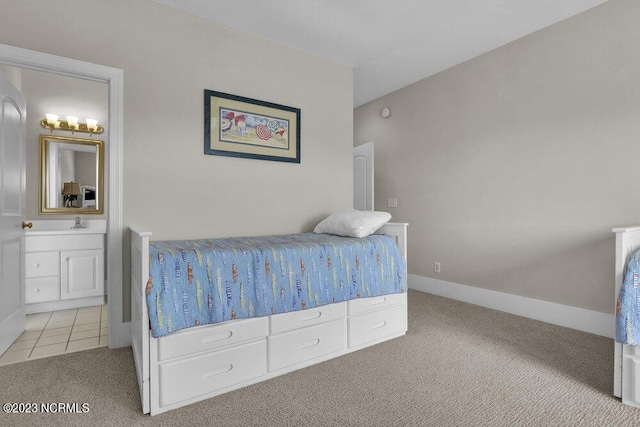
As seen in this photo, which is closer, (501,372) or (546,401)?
(546,401)

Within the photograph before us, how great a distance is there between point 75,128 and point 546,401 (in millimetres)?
4775

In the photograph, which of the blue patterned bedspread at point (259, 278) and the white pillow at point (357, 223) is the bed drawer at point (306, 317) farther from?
the white pillow at point (357, 223)

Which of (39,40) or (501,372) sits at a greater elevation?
(39,40)

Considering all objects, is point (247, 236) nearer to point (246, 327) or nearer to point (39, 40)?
point (246, 327)

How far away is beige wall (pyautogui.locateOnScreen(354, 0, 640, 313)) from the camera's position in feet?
8.01

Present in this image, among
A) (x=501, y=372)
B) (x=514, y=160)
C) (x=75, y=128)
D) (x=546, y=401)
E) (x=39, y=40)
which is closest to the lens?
(x=546, y=401)

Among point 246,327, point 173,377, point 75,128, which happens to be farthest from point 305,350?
point 75,128

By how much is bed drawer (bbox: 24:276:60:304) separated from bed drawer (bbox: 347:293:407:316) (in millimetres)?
2966

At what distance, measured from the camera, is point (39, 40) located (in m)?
2.08

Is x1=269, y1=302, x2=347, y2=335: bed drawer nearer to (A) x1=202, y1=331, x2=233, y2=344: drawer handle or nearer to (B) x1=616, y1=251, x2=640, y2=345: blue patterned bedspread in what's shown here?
(A) x1=202, y1=331, x2=233, y2=344: drawer handle

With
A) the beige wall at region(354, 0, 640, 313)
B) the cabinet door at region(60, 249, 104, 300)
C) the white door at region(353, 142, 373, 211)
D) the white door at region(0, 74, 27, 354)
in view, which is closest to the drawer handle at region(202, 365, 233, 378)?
the white door at region(0, 74, 27, 354)

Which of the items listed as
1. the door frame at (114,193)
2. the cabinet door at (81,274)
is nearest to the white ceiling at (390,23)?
the door frame at (114,193)

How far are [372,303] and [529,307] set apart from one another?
5.42 feet

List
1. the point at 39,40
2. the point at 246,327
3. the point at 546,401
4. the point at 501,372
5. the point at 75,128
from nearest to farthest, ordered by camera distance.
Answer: the point at 546,401 → the point at 246,327 → the point at 501,372 → the point at 39,40 → the point at 75,128
